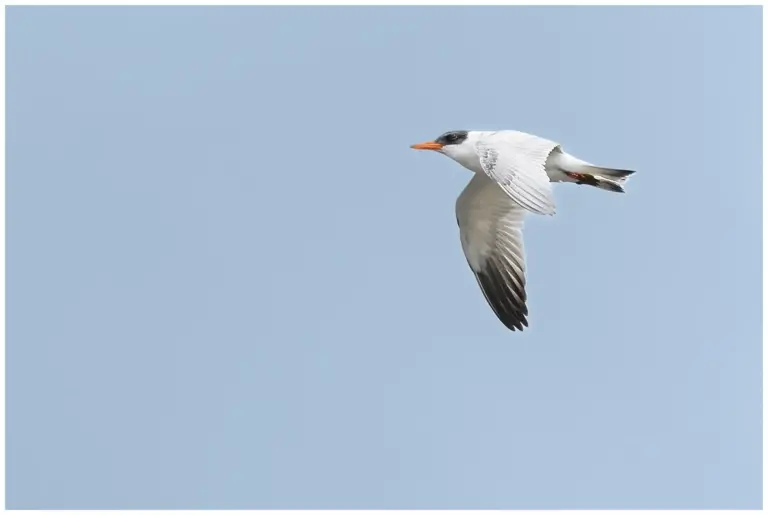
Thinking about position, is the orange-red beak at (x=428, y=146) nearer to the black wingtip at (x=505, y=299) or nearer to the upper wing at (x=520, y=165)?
the upper wing at (x=520, y=165)

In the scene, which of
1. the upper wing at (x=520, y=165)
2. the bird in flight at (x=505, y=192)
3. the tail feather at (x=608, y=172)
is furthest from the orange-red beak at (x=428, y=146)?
the tail feather at (x=608, y=172)

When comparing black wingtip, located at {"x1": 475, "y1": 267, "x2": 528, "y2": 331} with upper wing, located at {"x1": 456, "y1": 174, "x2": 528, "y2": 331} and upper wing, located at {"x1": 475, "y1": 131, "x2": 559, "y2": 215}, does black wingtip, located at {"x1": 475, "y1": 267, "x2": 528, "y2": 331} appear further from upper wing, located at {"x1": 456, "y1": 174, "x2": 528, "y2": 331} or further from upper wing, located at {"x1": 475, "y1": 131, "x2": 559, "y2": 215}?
upper wing, located at {"x1": 475, "y1": 131, "x2": 559, "y2": 215}

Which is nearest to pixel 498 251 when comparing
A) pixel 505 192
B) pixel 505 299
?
pixel 505 299

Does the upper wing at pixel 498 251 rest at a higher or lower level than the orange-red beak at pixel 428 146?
lower

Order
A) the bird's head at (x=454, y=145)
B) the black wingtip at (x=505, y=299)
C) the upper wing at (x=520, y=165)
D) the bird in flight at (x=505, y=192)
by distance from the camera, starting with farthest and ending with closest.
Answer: the black wingtip at (x=505, y=299)
the bird's head at (x=454, y=145)
the bird in flight at (x=505, y=192)
the upper wing at (x=520, y=165)

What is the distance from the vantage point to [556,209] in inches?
387

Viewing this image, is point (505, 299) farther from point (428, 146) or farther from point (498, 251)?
point (428, 146)

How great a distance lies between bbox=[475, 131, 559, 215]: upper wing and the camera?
10.1m

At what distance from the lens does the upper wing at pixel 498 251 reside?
538 inches

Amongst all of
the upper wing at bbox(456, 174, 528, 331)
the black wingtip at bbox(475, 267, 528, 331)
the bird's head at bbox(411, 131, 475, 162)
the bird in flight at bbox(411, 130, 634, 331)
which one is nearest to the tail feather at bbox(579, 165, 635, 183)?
the bird in flight at bbox(411, 130, 634, 331)

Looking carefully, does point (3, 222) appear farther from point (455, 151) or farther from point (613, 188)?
point (613, 188)

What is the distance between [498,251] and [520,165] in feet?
10.4

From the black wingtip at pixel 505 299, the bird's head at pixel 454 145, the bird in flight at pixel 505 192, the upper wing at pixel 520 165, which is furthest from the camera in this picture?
the black wingtip at pixel 505 299

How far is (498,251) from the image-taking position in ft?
45.3
